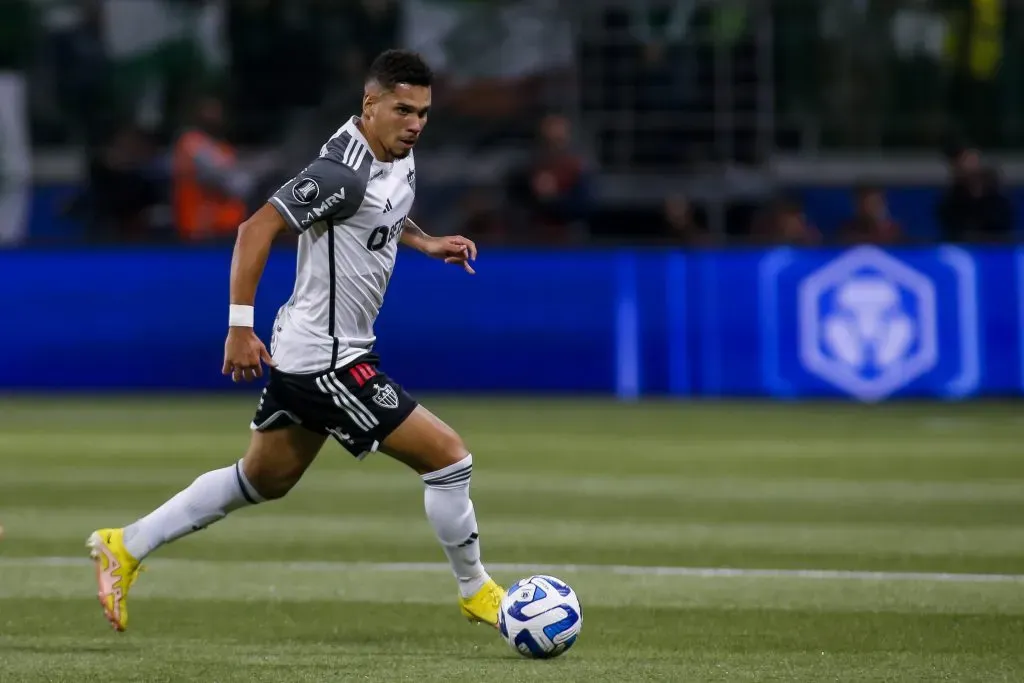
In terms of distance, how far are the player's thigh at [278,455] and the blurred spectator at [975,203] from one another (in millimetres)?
13181

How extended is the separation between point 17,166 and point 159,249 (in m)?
3.77

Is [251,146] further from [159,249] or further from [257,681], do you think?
[257,681]

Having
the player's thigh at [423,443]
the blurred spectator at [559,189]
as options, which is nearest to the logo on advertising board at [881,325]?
the blurred spectator at [559,189]

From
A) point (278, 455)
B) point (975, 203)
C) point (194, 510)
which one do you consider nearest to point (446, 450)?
point (278, 455)

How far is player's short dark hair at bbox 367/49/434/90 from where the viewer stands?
638 cm

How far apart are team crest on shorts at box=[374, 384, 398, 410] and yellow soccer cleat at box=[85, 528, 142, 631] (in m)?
1.15

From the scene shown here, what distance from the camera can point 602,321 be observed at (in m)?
17.1

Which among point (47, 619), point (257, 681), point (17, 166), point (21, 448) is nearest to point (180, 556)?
point (47, 619)

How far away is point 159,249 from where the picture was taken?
684 inches

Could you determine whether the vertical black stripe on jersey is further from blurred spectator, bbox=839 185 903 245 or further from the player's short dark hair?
blurred spectator, bbox=839 185 903 245

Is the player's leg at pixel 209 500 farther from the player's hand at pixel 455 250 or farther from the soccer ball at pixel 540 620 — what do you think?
the soccer ball at pixel 540 620

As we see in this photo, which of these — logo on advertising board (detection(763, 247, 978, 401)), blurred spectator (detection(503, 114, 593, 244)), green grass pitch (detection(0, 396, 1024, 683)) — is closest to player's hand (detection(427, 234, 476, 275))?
green grass pitch (detection(0, 396, 1024, 683))

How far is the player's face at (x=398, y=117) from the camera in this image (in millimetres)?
6383

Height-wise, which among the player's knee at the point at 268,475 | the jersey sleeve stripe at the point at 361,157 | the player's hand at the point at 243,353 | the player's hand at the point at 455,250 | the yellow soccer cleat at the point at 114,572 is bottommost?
the yellow soccer cleat at the point at 114,572
